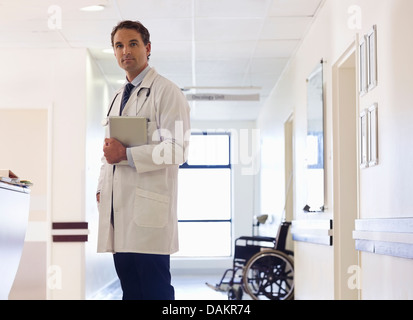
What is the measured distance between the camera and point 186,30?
245 inches

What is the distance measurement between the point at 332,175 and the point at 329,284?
0.89 meters

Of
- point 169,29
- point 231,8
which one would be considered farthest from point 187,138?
point 169,29

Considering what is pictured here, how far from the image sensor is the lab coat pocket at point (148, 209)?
226 cm

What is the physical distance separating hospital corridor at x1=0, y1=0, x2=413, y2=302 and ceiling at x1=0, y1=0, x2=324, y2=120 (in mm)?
24

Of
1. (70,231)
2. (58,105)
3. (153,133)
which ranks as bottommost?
(70,231)

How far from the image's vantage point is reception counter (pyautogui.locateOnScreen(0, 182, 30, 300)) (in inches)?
110

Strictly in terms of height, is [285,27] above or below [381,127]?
above

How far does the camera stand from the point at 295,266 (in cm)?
708

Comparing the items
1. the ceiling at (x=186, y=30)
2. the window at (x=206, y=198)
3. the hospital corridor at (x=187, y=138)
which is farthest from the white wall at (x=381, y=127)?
the window at (x=206, y=198)

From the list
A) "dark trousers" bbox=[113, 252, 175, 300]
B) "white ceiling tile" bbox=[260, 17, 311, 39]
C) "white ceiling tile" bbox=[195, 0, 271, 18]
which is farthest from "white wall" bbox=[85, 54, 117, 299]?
"dark trousers" bbox=[113, 252, 175, 300]

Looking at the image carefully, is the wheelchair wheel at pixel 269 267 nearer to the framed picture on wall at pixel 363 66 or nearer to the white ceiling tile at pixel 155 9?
the white ceiling tile at pixel 155 9

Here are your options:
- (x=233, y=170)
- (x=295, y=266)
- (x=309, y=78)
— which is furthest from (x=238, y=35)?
(x=233, y=170)

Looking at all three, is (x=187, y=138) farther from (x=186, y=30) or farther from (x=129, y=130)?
(x=186, y=30)

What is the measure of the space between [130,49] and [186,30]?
3956 millimetres
